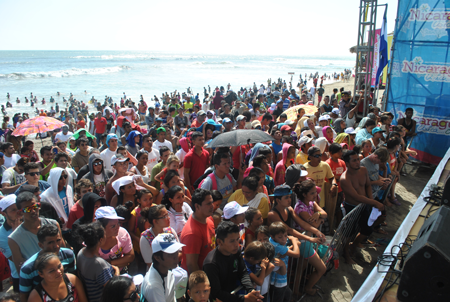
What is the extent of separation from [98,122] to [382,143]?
867cm

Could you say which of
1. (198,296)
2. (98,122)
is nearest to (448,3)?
(198,296)

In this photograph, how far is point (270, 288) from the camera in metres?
3.20

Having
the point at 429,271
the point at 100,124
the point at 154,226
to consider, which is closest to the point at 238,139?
the point at 154,226

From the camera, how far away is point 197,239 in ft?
10.1

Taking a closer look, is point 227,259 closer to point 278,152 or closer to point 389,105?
point 278,152

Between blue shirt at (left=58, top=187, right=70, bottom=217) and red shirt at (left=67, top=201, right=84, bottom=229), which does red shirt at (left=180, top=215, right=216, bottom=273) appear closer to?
red shirt at (left=67, top=201, right=84, bottom=229)

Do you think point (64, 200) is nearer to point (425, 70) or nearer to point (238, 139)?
point (238, 139)

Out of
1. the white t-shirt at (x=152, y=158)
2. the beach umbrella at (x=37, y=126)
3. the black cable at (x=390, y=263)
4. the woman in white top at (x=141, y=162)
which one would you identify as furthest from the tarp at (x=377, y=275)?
the beach umbrella at (x=37, y=126)

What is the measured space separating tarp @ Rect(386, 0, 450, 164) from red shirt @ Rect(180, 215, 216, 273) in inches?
351

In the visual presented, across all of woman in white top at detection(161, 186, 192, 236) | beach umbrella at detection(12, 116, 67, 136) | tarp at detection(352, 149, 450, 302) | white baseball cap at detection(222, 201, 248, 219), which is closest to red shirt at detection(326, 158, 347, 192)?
tarp at detection(352, 149, 450, 302)

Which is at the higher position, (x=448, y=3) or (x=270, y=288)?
(x=448, y=3)

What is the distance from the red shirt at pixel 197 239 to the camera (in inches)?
120

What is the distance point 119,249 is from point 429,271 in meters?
2.87

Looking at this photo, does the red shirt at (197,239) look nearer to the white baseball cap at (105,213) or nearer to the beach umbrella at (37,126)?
the white baseball cap at (105,213)
